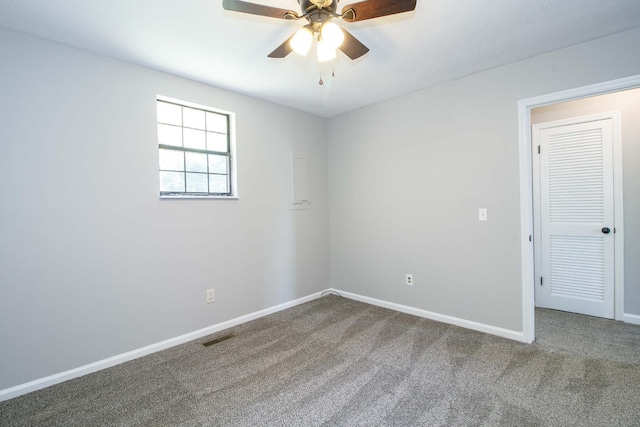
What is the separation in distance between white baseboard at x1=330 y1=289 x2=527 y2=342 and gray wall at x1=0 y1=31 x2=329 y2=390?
4.68ft

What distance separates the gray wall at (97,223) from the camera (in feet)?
6.46

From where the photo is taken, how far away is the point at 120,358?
2.34m

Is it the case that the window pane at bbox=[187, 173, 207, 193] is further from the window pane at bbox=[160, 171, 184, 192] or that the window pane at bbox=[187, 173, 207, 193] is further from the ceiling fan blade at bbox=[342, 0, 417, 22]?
the ceiling fan blade at bbox=[342, 0, 417, 22]

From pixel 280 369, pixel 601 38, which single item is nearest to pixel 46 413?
pixel 280 369

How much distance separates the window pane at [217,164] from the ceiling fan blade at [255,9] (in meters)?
1.75

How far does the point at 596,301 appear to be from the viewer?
120 inches

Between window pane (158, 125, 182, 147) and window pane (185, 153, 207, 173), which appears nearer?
window pane (158, 125, 182, 147)

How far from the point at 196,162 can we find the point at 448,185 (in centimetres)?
257

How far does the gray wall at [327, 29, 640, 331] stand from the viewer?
2490 millimetres

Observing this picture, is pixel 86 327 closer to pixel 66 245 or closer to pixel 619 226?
pixel 66 245

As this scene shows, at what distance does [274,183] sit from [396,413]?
2533 mm

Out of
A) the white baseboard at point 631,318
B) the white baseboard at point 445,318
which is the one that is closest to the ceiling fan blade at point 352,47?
the white baseboard at point 445,318

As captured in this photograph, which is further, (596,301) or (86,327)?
(596,301)

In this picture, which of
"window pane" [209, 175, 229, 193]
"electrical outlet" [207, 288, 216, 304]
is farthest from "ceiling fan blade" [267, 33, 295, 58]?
"electrical outlet" [207, 288, 216, 304]
